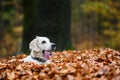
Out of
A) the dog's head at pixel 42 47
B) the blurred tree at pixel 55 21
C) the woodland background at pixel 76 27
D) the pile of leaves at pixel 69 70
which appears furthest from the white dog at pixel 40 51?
the woodland background at pixel 76 27

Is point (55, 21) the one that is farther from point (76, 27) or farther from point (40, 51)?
point (76, 27)

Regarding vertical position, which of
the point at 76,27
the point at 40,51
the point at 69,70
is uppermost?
the point at 76,27

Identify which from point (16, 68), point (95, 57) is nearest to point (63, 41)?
point (95, 57)

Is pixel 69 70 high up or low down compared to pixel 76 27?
down

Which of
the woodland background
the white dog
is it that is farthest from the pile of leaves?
the woodland background

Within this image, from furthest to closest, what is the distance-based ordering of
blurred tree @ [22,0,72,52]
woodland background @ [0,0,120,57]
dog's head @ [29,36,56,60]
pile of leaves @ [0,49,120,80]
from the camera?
woodland background @ [0,0,120,57] → blurred tree @ [22,0,72,52] → dog's head @ [29,36,56,60] → pile of leaves @ [0,49,120,80]

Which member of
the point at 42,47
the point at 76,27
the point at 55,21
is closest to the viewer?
the point at 42,47

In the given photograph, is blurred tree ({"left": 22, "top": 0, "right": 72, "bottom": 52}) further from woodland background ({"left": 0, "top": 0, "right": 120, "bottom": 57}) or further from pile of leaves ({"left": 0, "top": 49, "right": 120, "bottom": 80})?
woodland background ({"left": 0, "top": 0, "right": 120, "bottom": 57})

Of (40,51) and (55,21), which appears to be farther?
(55,21)

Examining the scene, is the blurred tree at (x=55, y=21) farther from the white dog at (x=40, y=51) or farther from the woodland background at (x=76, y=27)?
the woodland background at (x=76, y=27)

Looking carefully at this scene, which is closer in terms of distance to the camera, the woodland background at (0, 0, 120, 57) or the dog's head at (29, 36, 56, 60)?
the dog's head at (29, 36, 56, 60)

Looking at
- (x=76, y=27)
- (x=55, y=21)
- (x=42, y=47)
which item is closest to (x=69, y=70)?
(x=42, y=47)

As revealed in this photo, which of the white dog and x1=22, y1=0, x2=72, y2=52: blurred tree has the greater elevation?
x1=22, y1=0, x2=72, y2=52: blurred tree

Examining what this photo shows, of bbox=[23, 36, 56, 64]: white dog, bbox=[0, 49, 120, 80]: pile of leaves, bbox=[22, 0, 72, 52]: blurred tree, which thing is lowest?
bbox=[0, 49, 120, 80]: pile of leaves
